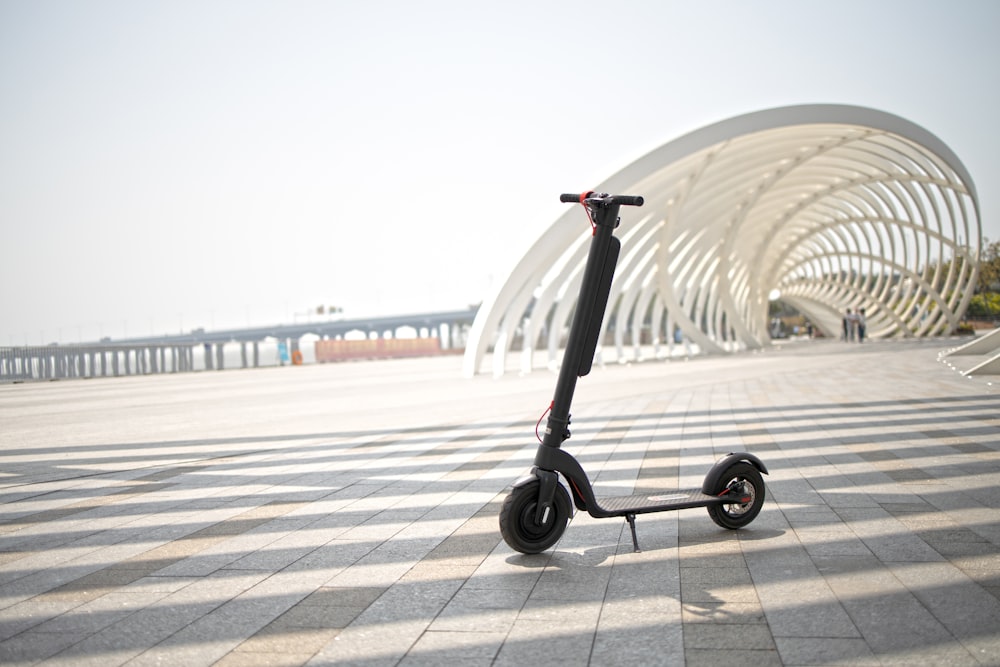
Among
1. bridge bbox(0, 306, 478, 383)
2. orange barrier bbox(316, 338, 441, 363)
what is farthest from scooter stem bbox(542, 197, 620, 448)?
orange barrier bbox(316, 338, 441, 363)

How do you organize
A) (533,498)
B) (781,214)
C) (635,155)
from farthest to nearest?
(781,214) → (635,155) → (533,498)

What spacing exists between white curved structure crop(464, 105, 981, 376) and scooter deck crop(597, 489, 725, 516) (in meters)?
15.8

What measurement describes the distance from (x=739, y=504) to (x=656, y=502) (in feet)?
1.86

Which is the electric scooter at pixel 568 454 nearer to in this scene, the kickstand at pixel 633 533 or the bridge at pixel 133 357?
the kickstand at pixel 633 533

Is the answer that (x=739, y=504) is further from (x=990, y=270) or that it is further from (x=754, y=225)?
(x=990, y=270)

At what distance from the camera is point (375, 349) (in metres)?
51.7

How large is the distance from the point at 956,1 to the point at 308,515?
90.1ft

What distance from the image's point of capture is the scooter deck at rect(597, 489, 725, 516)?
456 centimetres

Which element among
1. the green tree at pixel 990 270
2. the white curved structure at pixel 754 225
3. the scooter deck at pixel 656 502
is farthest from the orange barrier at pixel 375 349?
the scooter deck at pixel 656 502

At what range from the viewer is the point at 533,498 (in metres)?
4.44

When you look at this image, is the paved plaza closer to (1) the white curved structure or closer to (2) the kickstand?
(2) the kickstand

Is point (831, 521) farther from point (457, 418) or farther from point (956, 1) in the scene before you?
point (956, 1)

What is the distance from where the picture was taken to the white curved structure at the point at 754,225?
22.9m

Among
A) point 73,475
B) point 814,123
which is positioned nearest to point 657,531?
point 73,475
